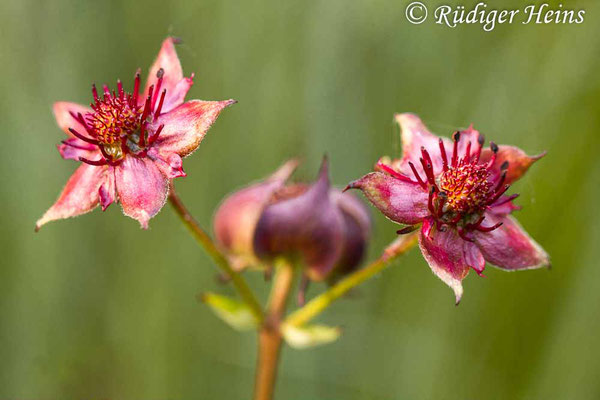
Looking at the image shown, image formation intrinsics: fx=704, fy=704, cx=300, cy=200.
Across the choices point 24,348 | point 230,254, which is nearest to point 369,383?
point 230,254

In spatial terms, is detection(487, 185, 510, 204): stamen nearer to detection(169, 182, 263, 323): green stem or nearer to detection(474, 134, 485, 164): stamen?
detection(474, 134, 485, 164): stamen

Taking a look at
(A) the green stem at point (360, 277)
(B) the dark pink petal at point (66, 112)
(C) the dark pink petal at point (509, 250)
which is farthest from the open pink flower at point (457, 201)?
(B) the dark pink petal at point (66, 112)

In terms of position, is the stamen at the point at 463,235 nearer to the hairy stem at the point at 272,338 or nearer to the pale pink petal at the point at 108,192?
the hairy stem at the point at 272,338

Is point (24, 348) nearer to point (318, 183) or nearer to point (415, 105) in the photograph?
point (318, 183)
